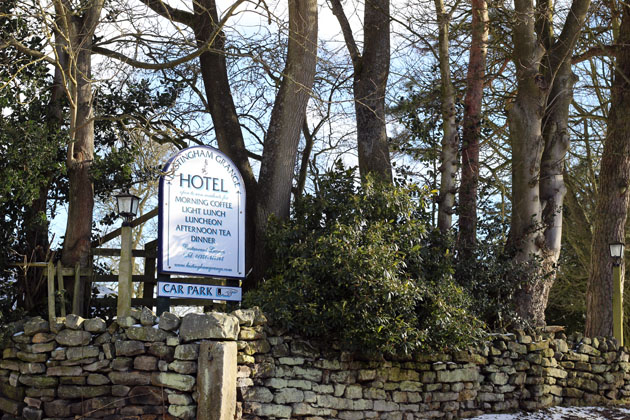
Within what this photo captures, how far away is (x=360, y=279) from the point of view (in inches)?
314

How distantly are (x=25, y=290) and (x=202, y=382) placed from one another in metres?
4.00

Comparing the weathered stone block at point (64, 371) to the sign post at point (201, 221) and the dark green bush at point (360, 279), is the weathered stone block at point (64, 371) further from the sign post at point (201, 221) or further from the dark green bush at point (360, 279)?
the dark green bush at point (360, 279)

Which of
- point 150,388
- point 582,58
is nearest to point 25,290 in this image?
point 150,388

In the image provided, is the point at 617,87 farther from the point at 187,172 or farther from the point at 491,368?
the point at 187,172

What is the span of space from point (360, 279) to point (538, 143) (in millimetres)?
4753

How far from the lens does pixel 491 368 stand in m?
9.64

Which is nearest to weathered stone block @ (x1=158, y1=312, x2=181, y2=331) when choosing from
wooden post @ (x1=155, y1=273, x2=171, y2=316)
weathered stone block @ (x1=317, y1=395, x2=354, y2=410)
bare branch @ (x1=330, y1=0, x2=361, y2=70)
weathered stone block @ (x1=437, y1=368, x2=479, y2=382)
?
wooden post @ (x1=155, y1=273, x2=171, y2=316)

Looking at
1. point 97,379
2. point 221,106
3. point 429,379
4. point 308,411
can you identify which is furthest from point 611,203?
point 97,379

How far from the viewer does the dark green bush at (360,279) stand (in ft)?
26.2

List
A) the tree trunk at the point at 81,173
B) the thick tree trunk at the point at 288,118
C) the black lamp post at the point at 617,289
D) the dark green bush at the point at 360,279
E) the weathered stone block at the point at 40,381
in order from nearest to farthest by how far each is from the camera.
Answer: the weathered stone block at the point at 40,381 < the dark green bush at the point at 360,279 < the tree trunk at the point at 81,173 < the thick tree trunk at the point at 288,118 < the black lamp post at the point at 617,289

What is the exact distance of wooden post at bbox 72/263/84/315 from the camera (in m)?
9.71

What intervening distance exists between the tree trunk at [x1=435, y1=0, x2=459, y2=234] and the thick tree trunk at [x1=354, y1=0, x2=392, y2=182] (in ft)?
2.72

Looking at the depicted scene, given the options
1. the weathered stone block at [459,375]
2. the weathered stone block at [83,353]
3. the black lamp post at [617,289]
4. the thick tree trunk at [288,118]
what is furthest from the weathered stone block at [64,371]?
the black lamp post at [617,289]

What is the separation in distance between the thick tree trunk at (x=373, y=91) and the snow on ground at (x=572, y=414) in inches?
146
